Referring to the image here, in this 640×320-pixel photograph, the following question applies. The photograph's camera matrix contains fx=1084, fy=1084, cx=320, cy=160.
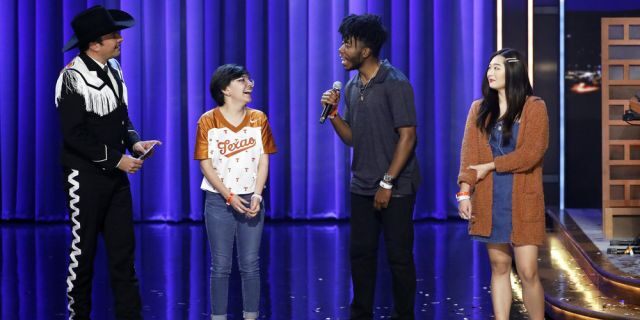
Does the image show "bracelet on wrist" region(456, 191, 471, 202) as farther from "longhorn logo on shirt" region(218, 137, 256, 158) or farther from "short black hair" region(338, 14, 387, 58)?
"longhorn logo on shirt" region(218, 137, 256, 158)

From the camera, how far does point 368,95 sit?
14.6 feet

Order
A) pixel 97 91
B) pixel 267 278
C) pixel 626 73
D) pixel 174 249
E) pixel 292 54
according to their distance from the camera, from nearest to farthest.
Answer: pixel 97 91
pixel 267 278
pixel 626 73
pixel 174 249
pixel 292 54

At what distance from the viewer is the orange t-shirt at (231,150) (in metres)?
4.54

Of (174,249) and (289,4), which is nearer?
(174,249)

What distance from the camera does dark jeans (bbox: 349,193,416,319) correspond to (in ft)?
14.6

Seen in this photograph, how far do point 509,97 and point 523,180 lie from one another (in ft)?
1.04

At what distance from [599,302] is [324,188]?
399 cm

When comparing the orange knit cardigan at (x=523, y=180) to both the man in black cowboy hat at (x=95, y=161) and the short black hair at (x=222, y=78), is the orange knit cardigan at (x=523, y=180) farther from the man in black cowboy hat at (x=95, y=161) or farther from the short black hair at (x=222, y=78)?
the man in black cowboy hat at (x=95, y=161)

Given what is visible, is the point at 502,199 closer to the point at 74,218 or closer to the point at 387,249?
the point at 387,249

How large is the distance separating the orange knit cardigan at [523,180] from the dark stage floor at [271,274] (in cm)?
100

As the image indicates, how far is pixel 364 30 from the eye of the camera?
4.41 metres

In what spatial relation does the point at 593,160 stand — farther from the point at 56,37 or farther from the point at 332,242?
the point at 56,37

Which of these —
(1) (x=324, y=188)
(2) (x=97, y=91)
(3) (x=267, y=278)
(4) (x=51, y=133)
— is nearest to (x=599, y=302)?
(3) (x=267, y=278)

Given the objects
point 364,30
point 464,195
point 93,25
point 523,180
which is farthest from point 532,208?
point 93,25
